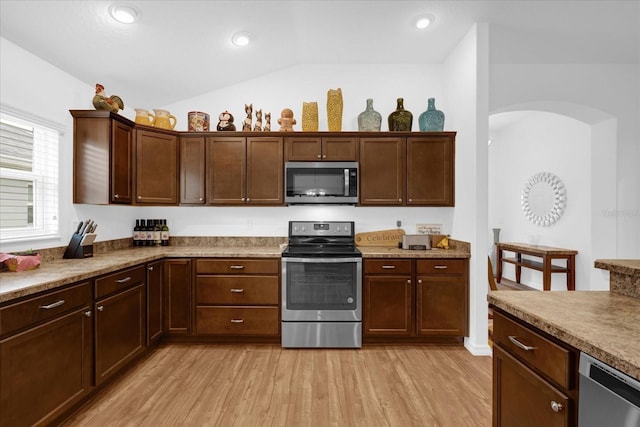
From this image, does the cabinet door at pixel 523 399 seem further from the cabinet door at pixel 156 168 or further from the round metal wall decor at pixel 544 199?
the round metal wall decor at pixel 544 199

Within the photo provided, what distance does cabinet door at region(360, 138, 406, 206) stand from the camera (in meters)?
3.30

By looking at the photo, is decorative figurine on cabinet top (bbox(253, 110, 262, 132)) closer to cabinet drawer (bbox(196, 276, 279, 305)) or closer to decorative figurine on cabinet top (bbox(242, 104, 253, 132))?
decorative figurine on cabinet top (bbox(242, 104, 253, 132))

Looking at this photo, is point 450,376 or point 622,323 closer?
point 622,323

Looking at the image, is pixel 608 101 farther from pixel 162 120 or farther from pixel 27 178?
pixel 27 178

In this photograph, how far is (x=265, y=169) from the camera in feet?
10.9

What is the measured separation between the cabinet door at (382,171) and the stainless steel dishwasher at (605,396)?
247 centimetres

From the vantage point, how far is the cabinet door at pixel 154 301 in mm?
2748

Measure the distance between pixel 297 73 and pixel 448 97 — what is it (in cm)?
178

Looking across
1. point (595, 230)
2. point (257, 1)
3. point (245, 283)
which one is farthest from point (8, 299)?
point (595, 230)

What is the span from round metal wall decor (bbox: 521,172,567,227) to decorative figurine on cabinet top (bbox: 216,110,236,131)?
514cm

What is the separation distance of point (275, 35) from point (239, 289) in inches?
100

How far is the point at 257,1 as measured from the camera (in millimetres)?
2496

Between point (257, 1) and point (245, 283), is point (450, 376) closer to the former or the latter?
point (245, 283)

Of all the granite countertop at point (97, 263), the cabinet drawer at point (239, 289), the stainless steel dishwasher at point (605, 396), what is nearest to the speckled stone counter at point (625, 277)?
the stainless steel dishwasher at point (605, 396)
